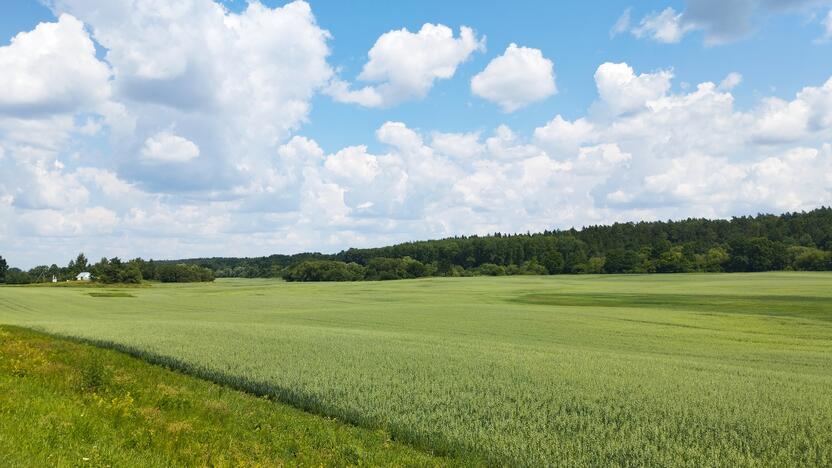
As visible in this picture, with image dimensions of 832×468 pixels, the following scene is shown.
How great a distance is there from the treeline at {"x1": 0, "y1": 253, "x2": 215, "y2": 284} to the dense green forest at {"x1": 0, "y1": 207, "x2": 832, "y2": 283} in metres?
0.23

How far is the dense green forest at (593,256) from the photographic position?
12638 centimetres

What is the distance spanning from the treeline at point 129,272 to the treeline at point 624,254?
80.7 feet

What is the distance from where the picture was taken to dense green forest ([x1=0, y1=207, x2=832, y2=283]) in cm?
12638

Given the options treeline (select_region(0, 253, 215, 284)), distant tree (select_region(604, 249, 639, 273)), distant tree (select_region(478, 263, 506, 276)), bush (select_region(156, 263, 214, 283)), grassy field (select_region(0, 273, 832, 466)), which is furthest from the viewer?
distant tree (select_region(478, 263, 506, 276))

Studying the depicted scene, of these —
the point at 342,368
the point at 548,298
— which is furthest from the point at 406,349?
the point at 548,298

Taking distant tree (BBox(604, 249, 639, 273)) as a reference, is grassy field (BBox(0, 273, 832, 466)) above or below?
below

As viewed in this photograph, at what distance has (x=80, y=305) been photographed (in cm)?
6159

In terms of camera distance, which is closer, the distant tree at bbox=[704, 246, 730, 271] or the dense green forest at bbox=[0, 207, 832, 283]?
the dense green forest at bbox=[0, 207, 832, 283]

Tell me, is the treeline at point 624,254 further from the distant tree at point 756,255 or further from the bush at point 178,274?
the bush at point 178,274

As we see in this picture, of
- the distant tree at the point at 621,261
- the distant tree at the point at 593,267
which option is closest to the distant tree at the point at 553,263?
the distant tree at the point at 593,267

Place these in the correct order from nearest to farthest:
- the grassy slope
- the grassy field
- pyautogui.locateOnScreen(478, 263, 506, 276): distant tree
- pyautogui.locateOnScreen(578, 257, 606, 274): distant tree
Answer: the grassy slope
the grassy field
pyautogui.locateOnScreen(578, 257, 606, 274): distant tree
pyautogui.locateOnScreen(478, 263, 506, 276): distant tree

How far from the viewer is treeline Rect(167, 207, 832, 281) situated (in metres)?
128

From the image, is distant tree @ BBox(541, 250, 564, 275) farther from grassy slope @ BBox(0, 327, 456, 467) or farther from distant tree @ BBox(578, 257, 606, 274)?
grassy slope @ BBox(0, 327, 456, 467)

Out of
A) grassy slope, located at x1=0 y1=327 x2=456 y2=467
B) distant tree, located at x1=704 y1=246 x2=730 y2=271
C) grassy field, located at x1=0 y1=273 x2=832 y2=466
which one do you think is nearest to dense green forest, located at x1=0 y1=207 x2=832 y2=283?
distant tree, located at x1=704 y1=246 x2=730 y2=271
